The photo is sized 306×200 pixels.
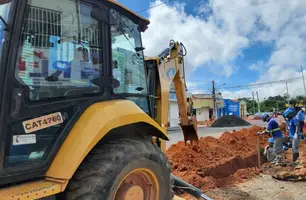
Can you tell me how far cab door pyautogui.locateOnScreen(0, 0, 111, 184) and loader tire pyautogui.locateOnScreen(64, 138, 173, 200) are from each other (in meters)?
0.35

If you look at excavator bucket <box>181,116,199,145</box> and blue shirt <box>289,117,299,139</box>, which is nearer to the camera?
excavator bucket <box>181,116,199,145</box>

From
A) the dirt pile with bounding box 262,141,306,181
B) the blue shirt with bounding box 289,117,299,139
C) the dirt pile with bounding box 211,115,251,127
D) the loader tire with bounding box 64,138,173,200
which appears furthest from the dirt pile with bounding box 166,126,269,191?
the dirt pile with bounding box 211,115,251,127

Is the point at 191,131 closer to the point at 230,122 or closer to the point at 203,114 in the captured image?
the point at 230,122

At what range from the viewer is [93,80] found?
10.4 ft

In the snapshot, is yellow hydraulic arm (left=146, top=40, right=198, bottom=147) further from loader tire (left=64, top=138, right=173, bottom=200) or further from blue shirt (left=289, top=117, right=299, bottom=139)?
blue shirt (left=289, top=117, right=299, bottom=139)

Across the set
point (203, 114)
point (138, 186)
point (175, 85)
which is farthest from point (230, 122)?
point (138, 186)

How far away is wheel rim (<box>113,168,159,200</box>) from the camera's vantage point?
3139 mm

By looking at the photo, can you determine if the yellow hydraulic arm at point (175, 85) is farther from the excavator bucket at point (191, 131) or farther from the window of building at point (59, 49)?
the window of building at point (59, 49)

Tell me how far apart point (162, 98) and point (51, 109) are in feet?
8.57

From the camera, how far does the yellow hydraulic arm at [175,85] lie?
5.13 metres

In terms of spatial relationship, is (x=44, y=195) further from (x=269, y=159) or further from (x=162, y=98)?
(x=269, y=159)

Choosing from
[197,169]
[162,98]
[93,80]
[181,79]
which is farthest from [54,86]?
[197,169]

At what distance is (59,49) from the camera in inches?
113

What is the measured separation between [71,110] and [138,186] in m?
1.10
